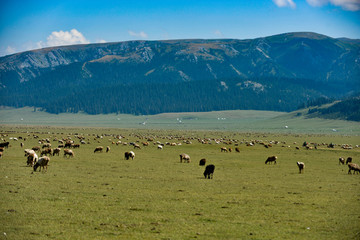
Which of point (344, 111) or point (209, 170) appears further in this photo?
point (344, 111)

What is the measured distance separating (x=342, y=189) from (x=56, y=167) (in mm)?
21770

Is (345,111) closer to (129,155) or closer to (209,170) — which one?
(129,155)

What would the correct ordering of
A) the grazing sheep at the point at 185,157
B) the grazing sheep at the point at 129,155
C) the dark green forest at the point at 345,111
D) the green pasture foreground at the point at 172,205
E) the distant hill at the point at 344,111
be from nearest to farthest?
the green pasture foreground at the point at 172,205 → the grazing sheep at the point at 185,157 → the grazing sheep at the point at 129,155 → the dark green forest at the point at 345,111 → the distant hill at the point at 344,111

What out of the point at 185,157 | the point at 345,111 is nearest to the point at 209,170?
the point at 185,157

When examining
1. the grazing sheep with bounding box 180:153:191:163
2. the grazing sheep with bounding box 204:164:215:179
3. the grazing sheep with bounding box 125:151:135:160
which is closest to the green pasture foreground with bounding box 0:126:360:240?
the grazing sheep with bounding box 204:164:215:179

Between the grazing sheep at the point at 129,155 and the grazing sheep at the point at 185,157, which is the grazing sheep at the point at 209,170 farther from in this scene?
the grazing sheep at the point at 129,155

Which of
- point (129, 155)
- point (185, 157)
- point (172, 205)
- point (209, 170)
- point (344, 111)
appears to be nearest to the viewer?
point (172, 205)

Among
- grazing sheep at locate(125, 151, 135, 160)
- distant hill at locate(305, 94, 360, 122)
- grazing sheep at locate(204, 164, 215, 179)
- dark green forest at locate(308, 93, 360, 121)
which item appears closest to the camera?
grazing sheep at locate(204, 164, 215, 179)

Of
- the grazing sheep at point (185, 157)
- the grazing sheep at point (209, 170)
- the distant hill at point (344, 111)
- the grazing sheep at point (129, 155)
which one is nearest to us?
the grazing sheep at point (209, 170)

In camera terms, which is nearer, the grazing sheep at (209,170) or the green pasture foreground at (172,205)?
the green pasture foreground at (172,205)

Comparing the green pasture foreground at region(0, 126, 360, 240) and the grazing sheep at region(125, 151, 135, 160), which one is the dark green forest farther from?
the green pasture foreground at region(0, 126, 360, 240)

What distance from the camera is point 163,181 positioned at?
26578 millimetres

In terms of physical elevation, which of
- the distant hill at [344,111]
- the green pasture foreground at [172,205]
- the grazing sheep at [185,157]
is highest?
the distant hill at [344,111]

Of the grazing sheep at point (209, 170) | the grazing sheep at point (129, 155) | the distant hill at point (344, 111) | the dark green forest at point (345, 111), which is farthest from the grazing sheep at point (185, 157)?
the dark green forest at point (345, 111)
